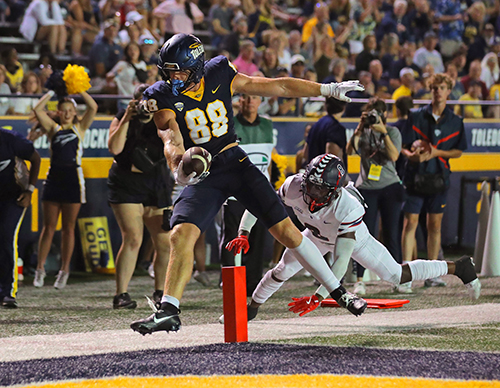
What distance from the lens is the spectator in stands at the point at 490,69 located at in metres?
15.0

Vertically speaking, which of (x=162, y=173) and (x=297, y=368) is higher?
(x=162, y=173)

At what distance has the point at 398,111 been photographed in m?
9.03

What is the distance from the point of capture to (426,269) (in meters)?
6.25

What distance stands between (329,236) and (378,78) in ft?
28.0

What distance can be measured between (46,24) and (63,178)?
449 cm

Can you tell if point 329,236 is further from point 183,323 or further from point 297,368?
point 297,368

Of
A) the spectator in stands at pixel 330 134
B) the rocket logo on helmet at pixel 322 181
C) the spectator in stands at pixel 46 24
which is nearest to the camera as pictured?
the rocket logo on helmet at pixel 322 181

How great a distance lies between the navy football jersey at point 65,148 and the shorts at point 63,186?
0.28 ft

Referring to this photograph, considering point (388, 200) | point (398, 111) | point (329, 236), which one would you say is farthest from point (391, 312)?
point (398, 111)

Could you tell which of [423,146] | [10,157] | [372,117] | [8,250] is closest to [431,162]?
[423,146]

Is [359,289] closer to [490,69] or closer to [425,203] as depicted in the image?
[425,203]

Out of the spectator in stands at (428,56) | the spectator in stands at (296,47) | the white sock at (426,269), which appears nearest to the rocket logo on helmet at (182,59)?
the white sock at (426,269)

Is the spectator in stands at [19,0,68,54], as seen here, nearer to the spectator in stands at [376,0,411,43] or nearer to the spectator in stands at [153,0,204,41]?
the spectator in stands at [153,0,204,41]

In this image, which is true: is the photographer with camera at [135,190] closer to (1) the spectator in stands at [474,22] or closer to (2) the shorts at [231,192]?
(2) the shorts at [231,192]
